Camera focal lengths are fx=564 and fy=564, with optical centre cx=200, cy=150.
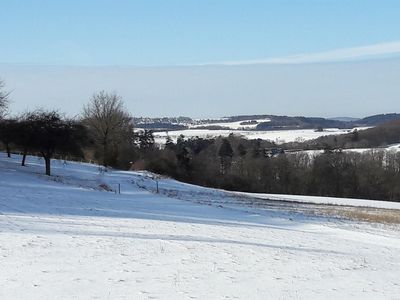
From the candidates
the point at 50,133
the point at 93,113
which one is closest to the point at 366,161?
the point at 93,113

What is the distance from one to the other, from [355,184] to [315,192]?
6.83 meters

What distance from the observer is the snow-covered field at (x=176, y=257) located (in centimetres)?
959

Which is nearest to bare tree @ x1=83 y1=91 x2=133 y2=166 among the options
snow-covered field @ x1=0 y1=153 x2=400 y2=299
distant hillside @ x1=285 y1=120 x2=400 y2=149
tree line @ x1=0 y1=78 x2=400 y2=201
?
tree line @ x1=0 y1=78 x2=400 y2=201

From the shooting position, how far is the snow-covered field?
31.5 ft

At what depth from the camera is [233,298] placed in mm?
9164

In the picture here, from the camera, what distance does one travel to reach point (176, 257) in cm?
1273

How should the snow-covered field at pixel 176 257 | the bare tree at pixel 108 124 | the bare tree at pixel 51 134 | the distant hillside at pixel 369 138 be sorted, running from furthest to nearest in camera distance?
the distant hillside at pixel 369 138 < the bare tree at pixel 108 124 < the bare tree at pixel 51 134 < the snow-covered field at pixel 176 257

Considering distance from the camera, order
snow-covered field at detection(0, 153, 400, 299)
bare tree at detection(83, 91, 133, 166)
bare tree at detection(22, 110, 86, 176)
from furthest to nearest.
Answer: bare tree at detection(83, 91, 133, 166) → bare tree at detection(22, 110, 86, 176) → snow-covered field at detection(0, 153, 400, 299)

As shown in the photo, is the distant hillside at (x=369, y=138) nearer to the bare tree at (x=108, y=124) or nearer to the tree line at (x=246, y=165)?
the tree line at (x=246, y=165)

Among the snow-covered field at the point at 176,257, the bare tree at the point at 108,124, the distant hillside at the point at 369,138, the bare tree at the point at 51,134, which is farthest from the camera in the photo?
the distant hillside at the point at 369,138

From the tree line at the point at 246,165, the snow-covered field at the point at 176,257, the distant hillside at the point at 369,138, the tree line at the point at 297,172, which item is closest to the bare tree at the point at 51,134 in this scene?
the tree line at the point at 246,165

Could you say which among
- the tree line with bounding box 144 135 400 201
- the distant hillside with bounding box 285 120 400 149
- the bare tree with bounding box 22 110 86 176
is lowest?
the tree line with bounding box 144 135 400 201

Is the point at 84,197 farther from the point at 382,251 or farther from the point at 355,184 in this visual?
the point at 355,184

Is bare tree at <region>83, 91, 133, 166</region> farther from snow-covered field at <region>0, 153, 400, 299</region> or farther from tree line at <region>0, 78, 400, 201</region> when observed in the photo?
snow-covered field at <region>0, 153, 400, 299</region>
